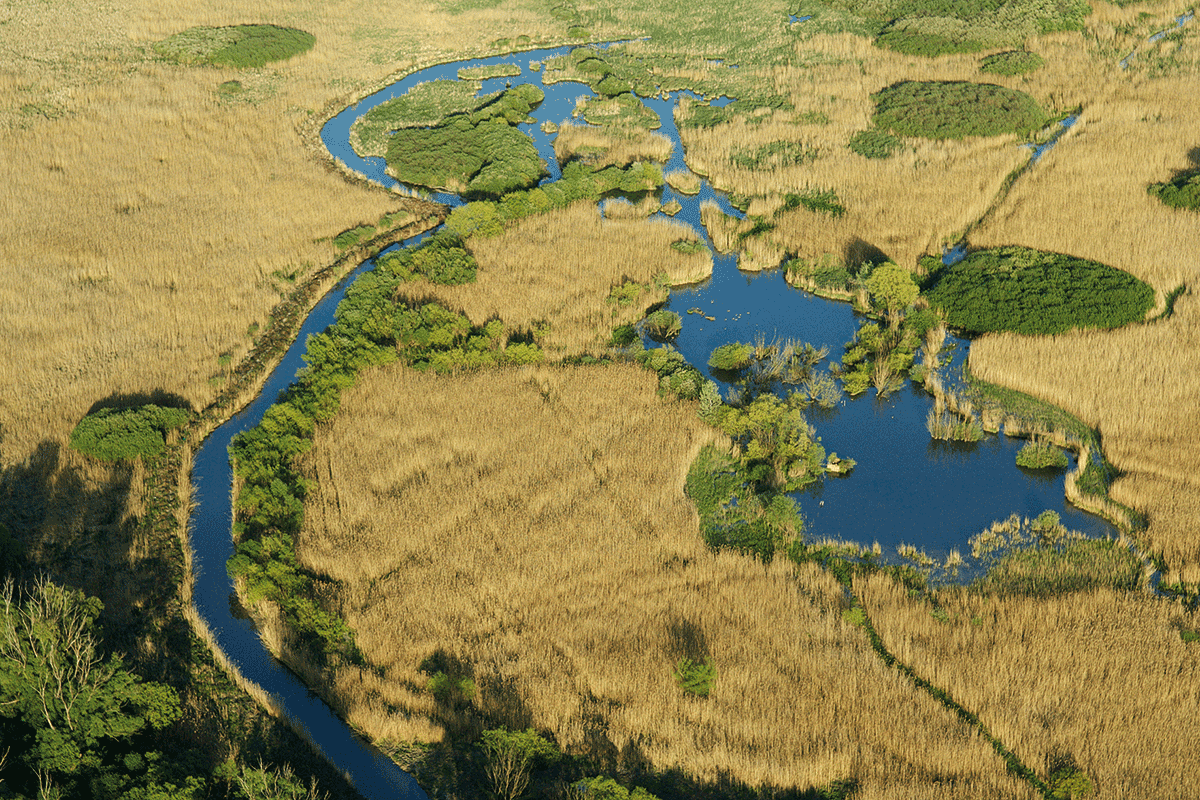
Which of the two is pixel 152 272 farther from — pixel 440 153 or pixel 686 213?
pixel 686 213

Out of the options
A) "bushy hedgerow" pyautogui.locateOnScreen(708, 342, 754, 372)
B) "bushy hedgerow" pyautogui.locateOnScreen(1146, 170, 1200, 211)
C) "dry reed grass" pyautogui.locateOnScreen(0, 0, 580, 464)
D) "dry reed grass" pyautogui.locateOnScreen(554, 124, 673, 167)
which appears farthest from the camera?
"dry reed grass" pyautogui.locateOnScreen(554, 124, 673, 167)

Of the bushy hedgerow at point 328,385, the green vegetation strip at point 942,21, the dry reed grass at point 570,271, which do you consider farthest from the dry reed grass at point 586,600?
the green vegetation strip at point 942,21

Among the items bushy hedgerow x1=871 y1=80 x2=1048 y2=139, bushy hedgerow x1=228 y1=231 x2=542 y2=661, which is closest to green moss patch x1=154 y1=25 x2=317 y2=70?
bushy hedgerow x1=228 y1=231 x2=542 y2=661

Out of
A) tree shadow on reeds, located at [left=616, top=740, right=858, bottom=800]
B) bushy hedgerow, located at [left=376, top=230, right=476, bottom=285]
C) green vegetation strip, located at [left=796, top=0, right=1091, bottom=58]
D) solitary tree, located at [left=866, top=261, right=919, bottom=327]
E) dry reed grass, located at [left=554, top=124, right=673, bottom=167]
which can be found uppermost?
green vegetation strip, located at [left=796, top=0, right=1091, bottom=58]

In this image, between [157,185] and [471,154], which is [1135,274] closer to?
[471,154]

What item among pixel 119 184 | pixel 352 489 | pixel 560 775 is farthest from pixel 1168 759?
pixel 119 184

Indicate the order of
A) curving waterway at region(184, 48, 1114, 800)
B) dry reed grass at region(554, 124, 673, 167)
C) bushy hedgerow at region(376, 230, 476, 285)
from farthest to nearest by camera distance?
dry reed grass at region(554, 124, 673, 167), bushy hedgerow at region(376, 230, 476, 285), curving waterway at region(184, 48, 1114, 800)

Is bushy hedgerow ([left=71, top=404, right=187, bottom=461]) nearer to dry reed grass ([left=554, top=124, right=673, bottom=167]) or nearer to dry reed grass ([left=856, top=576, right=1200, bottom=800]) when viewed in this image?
dry reed grass ([left=856, top=576, right=1200, bottom=800])
